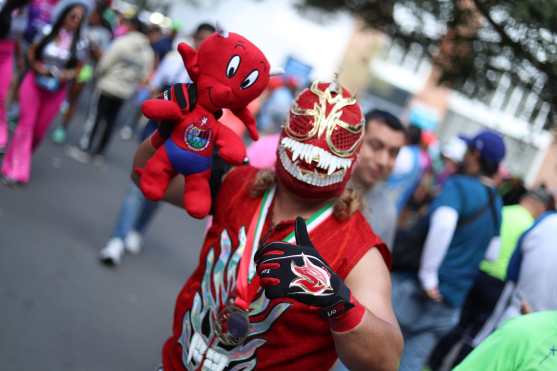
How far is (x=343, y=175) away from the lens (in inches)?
86.7

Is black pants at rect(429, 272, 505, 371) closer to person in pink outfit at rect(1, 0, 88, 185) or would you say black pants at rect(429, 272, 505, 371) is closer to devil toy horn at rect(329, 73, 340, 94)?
devil toy horn at rect(329, 73, 340, 94)

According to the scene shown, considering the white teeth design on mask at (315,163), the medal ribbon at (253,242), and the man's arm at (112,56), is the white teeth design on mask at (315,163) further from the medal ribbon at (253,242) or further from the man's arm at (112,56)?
the man's arm at (112,56)

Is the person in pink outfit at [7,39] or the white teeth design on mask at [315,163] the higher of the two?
the white teeth design on mask at [315,163]

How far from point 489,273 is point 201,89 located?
12.1ft

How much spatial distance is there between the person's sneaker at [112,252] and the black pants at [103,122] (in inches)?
123

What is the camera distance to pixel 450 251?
4.59m

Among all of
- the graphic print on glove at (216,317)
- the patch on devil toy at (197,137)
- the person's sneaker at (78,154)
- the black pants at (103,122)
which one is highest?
the patch on devil toy at (197,137)

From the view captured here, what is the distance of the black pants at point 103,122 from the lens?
8352 mm

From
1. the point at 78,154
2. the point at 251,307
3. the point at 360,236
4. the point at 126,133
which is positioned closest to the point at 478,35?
the point at 360,236

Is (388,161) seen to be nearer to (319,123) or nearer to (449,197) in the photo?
(449,197)

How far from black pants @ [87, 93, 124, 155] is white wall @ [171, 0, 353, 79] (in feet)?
49.9

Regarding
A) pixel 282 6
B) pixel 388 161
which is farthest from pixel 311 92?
pixel 282 6

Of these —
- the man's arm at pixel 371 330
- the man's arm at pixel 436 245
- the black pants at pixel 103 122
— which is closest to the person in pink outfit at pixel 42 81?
the black pants at pixel 103 122

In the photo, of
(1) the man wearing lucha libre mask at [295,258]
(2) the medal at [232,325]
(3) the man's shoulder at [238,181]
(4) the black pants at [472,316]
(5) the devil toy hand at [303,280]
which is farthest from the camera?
Answer: (4) the black pants at [472,316]
